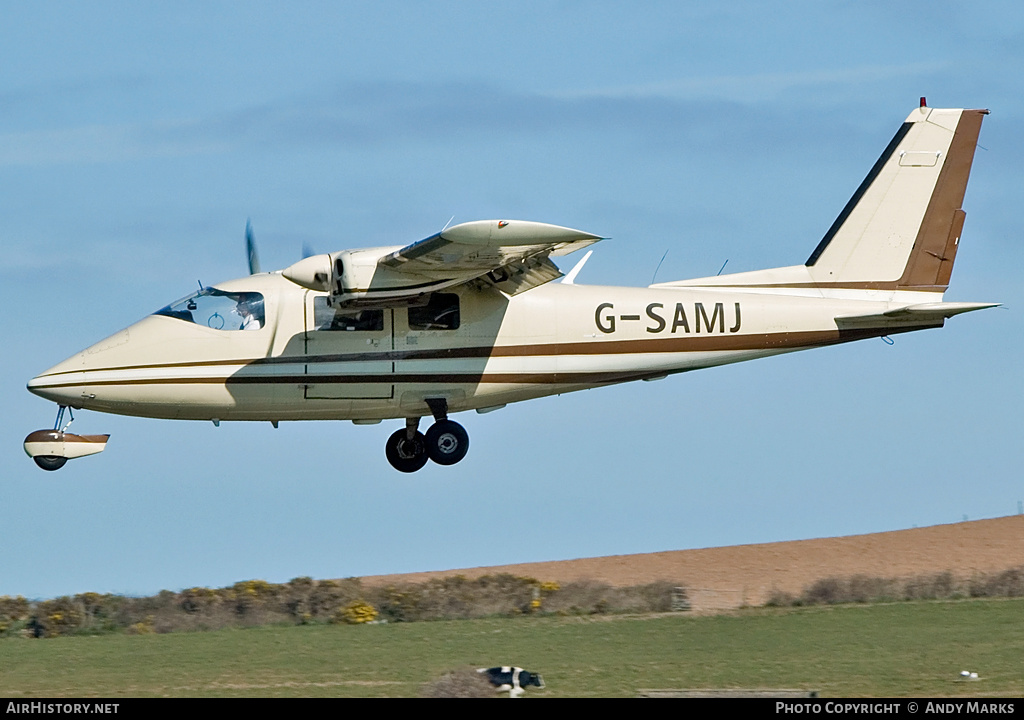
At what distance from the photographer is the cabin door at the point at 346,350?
21609 mm

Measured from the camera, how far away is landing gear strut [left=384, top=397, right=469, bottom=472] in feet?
73.6

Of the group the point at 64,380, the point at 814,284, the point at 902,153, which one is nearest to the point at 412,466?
the point at 64,380

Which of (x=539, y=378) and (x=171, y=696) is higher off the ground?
(x=539, y=378)

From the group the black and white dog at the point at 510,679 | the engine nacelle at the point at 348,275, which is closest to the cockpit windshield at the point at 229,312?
the engine nacelle at the point at 348,275

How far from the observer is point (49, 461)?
21094 mm

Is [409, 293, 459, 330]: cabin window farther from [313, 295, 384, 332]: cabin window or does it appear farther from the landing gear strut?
the landing gear strut

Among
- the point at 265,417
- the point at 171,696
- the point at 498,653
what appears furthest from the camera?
the point at 265,417

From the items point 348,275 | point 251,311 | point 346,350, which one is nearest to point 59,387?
point 251,311

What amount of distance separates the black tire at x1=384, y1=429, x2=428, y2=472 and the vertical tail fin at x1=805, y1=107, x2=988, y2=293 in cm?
703

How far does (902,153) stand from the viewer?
79.5ft

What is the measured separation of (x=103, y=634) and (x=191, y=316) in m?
6.11

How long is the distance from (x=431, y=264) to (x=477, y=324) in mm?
1996

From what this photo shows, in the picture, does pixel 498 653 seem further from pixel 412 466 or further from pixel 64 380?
pixel 64 380

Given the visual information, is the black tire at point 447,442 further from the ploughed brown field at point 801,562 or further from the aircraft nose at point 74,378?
the ploughed brown field at point 801,562
